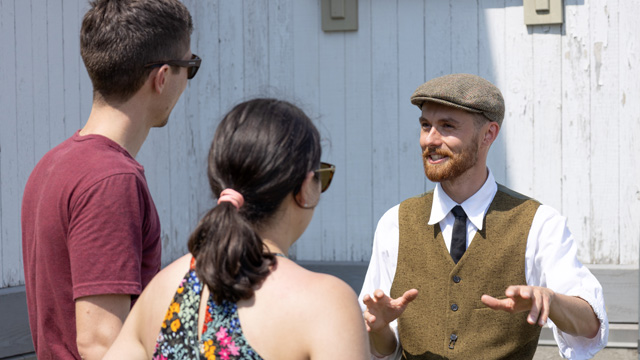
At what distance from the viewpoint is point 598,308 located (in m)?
2.06

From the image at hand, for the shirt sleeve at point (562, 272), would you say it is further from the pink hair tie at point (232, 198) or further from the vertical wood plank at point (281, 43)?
the vertical wood plank at point (281, 43)

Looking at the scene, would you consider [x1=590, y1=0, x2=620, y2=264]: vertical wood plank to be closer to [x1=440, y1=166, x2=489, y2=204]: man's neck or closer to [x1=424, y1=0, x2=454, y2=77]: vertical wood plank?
[x1=424, y1=0, x2=454, y2=77]: vertical wood plank

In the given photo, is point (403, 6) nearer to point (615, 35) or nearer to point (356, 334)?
point (615, 35)

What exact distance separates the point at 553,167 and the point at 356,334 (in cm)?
340

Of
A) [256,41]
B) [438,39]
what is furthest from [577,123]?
[256,41]

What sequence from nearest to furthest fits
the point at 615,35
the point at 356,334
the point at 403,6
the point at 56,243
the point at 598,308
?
1. the point at 356,334
2. the point at 56,243
3. the point at 598,308
4. the point at 615,35
5. the point at 403,6

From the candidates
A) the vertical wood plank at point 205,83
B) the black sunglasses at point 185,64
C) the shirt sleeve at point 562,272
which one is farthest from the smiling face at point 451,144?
the vertical wood plank at point 205,83

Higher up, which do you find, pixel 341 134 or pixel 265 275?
pixel 341 134

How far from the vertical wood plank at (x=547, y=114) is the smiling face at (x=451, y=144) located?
2.27m

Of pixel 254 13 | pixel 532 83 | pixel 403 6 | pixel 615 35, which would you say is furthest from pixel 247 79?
pixel 615 35

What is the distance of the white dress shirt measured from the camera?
2.08m

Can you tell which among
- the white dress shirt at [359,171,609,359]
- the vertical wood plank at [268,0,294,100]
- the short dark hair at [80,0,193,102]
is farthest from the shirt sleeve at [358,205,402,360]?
the vertical wood plank at [268,0,294,100]

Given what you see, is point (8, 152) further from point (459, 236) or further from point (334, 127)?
point (459, 236)

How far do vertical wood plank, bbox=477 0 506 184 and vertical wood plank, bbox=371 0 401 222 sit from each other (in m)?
0.53
